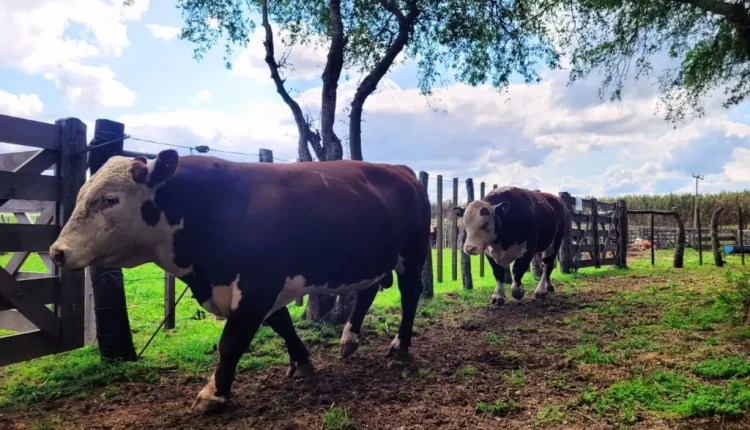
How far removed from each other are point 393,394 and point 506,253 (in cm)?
570

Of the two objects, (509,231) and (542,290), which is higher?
(509,231)

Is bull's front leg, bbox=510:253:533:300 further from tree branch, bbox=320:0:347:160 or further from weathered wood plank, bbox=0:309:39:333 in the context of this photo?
weathered wood plank, bbox=0:309:39:333

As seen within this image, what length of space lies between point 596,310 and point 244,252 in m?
6.12

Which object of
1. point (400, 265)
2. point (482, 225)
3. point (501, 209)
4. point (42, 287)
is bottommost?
point (42, 287)

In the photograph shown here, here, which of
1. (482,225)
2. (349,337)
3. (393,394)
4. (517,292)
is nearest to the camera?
(393,394)

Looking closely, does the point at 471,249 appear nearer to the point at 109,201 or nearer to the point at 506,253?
the point at 506,253

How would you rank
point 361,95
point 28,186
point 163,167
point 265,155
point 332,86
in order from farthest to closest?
point 361,95, point 332,86, point 265,155, point 28,186, point 163,167

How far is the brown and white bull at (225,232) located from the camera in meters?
3.89

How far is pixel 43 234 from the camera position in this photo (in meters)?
4.93

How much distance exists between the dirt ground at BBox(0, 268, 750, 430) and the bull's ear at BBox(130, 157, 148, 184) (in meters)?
1.73

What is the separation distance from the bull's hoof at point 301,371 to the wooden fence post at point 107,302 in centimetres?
169

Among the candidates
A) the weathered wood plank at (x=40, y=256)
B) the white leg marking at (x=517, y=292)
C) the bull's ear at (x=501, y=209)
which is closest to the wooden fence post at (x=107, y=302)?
the weathered wood plank at (x=40, y=256)

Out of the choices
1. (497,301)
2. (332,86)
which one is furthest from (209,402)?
(497,301)

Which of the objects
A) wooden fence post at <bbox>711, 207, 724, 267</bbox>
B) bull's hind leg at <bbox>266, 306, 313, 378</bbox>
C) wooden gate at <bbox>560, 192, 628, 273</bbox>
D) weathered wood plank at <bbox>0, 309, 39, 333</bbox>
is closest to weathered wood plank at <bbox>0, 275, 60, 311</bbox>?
weathered wood plank at <bbox>0, 309, 39, 333</bbox>
